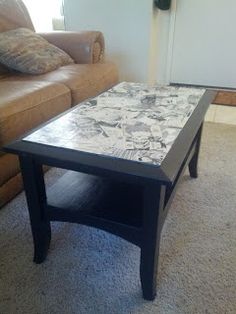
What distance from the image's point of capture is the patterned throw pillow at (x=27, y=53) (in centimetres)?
171

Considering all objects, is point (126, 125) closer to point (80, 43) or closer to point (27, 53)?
point (27, 53)

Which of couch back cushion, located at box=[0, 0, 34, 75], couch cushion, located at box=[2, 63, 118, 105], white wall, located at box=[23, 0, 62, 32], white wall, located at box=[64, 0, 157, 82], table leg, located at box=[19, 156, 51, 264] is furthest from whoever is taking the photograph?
white wall, located at box=[23, 0, 62, 32]

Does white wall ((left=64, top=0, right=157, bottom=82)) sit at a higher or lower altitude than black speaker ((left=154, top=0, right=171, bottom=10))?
lower

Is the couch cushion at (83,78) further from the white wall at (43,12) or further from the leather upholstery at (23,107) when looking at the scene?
the white wall at (43,12)

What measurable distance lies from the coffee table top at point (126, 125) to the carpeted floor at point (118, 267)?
46 cm

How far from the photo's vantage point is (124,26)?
8.82ft

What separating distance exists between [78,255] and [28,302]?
24 cm

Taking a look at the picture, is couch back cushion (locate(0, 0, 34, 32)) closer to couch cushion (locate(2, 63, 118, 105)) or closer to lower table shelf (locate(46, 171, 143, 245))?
couch cushion (locate(2, 63, 118, 105))

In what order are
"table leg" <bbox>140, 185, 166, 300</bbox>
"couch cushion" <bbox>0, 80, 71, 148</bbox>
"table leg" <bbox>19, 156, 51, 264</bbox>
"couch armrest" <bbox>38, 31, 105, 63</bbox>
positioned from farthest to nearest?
"couch armrest" <bbox>38, 31, 105, 63</bbox>, "couch cushion" <bbox>0, 80, 71, 148</bbox>, "table leg" <bbox>19, 156, 51, 264</bbox>, "table leg" <bbox>140, 185, 166, 300</bbox>

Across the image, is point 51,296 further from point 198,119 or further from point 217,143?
point 217,143

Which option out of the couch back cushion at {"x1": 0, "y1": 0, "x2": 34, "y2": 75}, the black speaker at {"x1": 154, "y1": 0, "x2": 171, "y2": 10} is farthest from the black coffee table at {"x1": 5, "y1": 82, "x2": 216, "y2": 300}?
the black speaker at {"x1": 154, "y1": 0, "x2": 171, "y2": 10}

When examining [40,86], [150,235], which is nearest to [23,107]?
[40,86]

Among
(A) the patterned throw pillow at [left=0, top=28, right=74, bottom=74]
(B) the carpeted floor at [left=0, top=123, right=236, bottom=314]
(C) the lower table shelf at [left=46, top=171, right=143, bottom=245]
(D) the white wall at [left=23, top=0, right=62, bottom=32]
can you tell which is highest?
(D) the white wall at [left=23, top=0, right=62, bottom=32]

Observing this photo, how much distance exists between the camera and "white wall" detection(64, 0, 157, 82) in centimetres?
262
